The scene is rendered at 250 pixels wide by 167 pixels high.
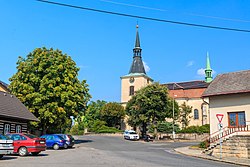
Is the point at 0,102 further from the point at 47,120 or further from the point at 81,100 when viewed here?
the point at 81,100

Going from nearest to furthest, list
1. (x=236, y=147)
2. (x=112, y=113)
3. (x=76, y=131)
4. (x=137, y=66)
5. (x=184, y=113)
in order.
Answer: (x=236, y=147) → (x=184, y=113) → (x=112, y=113) → (x=76, y=131) → (x=137, y=66)

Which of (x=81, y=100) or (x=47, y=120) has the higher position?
(x=81, y=100)

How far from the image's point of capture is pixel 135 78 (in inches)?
3314

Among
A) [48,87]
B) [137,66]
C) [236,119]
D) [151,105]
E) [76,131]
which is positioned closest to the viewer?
[236,119]

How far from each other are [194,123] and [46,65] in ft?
176

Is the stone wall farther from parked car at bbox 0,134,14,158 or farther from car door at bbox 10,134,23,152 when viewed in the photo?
parked car at bbox 0,134,14,158

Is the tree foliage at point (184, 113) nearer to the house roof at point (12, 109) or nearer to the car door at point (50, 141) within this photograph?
the car door at point (50, 141)

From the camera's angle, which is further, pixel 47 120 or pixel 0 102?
pixel 47 120

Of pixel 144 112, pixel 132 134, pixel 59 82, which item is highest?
pixel 59 82

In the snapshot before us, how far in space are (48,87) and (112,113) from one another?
44.0 meters

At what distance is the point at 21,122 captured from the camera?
31.6 metres

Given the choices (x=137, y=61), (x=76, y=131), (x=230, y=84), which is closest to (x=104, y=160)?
(x=230, y=84)

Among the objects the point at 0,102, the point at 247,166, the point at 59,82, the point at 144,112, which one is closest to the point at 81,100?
the point at 59,82

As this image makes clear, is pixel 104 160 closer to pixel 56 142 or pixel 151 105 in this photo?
pixel 56 142
